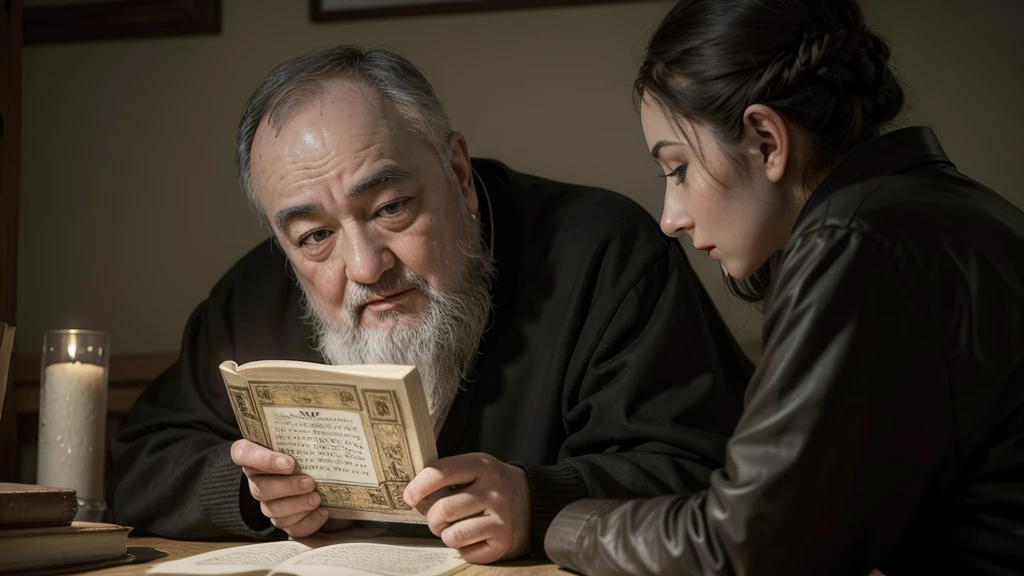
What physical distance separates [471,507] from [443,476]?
7 centimetres

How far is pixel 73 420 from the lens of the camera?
2277mm

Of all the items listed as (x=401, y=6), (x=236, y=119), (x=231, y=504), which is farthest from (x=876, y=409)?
(x=236, y=119)

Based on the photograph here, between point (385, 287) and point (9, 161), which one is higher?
point (9, 161)

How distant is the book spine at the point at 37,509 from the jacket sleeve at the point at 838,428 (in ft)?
3.37

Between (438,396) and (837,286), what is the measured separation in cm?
113

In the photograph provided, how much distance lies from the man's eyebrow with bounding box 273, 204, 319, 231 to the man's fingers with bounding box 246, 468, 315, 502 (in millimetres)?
553

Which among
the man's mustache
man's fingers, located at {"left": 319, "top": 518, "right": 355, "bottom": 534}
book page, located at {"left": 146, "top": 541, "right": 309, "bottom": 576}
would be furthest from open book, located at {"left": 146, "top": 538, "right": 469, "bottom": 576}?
the man's mustache

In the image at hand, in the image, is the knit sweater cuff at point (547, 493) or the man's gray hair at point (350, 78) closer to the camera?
the knit sweater cuff at point (547, 493)

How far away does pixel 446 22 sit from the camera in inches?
116

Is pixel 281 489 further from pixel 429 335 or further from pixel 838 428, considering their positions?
pixel 838 428

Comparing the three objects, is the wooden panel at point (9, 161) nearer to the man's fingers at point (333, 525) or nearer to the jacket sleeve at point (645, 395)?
the man's fingers at point (333, 525)

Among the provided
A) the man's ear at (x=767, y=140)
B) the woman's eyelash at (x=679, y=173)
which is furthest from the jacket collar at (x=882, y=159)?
the woman's eyelash at (x=679, y=173)

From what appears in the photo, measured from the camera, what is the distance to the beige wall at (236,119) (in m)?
2.68

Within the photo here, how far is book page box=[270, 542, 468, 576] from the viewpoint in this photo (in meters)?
1.37
